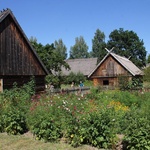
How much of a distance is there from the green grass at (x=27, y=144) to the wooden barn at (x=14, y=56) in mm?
7950

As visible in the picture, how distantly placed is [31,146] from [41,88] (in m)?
11.9

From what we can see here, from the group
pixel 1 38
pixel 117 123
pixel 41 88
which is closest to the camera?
pixel 117 123

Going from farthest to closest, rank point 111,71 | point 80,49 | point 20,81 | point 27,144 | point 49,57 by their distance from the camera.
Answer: point 80,49, point 111,71, point 49,57, point 20,81, point 27,144

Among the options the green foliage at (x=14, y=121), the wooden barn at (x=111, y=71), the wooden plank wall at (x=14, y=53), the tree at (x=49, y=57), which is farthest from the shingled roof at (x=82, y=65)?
the green foliage at (x=14, y=121)

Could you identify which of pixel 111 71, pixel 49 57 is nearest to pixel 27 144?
→ pixel 49 57

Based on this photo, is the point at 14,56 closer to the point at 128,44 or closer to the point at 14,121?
the point at 14,121

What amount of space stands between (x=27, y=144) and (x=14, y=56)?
9.88m

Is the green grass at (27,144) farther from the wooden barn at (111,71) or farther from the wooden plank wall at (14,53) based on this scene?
the wooden barn at (111,71)

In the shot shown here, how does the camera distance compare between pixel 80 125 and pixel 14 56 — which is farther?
pixel 14 56

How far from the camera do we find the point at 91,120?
6.52m

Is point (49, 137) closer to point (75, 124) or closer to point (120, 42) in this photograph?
point (75, 124)

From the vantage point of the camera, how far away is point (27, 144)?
22.7 feet

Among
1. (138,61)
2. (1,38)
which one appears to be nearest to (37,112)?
(1,38)

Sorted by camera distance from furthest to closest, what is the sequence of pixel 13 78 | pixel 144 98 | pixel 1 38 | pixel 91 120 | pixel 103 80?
pixel 103 80 → pixel 13 78 → pixel 1 38 → pixel 144 98 → pixel 91 120
